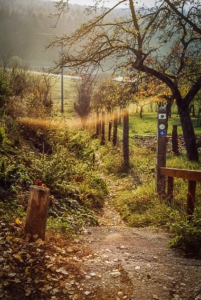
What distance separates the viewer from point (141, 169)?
11.9m

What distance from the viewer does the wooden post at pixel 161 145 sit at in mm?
7859

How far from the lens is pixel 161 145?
26.3ft

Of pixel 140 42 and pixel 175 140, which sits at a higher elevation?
pixel 140 42

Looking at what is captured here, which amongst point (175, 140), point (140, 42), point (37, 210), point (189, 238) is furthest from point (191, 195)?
point (175, 140)

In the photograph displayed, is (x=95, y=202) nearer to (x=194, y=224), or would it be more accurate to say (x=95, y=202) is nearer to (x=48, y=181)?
(x=48, y=181)

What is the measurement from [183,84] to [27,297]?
1205 centimetres

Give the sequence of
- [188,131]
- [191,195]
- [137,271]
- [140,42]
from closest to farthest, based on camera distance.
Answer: [137,271] < [191,195] < [140,42] < [188,131]

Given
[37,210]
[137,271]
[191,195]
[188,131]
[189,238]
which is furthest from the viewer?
[188,131]

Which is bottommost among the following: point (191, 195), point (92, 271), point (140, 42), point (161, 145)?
point (92, 271)

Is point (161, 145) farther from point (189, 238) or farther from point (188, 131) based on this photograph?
point (188, 131)

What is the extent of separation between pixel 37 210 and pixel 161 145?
4.38m

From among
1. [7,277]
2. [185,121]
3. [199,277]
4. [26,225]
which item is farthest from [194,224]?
[185,121]

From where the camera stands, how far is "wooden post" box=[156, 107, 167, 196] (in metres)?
7.86

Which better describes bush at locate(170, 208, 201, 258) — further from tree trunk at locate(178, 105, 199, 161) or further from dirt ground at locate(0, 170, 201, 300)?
tree trunk at locate(178, 105, 199, 161)
